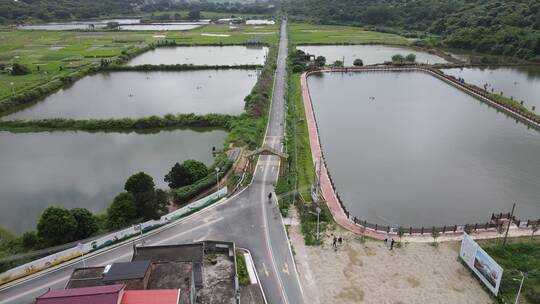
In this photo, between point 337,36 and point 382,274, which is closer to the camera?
point 382,274

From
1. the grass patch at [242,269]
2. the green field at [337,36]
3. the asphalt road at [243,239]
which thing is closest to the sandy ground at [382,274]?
the asphalt road at [243,239]

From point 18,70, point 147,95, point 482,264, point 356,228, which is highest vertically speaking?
point 18,70

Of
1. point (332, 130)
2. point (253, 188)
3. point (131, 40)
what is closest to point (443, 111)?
point (332, 130)

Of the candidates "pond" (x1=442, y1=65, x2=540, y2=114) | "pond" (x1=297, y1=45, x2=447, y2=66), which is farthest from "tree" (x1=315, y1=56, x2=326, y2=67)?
"pond" (x1=442, y1=65, x2=540, y2=114)

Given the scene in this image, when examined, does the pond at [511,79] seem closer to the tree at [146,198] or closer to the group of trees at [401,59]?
the group of trees at [401,59]

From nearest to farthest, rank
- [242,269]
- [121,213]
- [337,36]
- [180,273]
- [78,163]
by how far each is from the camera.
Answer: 1. [180,273]
2. [242,269]
3. [121,213]
4. [78,163]
5. [337,36]

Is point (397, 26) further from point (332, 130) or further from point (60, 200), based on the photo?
point (60, 200)

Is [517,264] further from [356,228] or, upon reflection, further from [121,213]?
[121,213]

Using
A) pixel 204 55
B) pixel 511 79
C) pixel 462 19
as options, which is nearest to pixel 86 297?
pixel 511 79
